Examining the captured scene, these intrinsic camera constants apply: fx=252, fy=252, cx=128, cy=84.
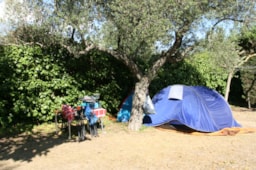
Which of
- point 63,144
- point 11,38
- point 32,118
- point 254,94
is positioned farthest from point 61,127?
point 254,94

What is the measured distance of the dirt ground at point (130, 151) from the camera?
4770 millimetres

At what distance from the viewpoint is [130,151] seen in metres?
5.61

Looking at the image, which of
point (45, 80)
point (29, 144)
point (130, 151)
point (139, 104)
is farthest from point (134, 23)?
point (29, 144)

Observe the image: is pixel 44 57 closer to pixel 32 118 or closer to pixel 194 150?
pixel 32 118

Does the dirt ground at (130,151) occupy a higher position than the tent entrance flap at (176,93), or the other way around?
the tent entrance flap at (176,93)

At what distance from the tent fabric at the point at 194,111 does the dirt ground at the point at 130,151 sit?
41cm

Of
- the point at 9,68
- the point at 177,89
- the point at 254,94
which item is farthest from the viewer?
the point at 254,94

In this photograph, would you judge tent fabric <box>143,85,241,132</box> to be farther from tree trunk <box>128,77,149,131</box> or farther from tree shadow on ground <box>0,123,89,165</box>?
tree shadow on ground <box>0,123,89,165</box>

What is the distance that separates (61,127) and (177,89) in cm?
385

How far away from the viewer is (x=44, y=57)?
7.45 meters

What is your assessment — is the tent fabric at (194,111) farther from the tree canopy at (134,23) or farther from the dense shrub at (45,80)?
the dense shrub at (45,80)

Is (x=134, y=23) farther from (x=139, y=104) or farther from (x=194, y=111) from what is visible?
(x=194, y=111)

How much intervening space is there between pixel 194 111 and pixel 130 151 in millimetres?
2987

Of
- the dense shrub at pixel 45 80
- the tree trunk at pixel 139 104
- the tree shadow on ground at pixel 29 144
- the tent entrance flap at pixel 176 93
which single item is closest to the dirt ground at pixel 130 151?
the tree shadow on ground at pixel 29 144
